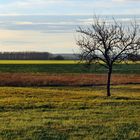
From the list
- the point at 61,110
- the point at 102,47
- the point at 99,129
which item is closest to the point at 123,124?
the point at 99,129

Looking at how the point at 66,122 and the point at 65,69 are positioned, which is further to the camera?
the point at 65,69

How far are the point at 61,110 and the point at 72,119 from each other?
3706mm

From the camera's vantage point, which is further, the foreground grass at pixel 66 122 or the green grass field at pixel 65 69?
the green grass field at pixel 65 69

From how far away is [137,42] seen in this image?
113ft

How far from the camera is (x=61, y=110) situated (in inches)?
881

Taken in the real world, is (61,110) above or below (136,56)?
below

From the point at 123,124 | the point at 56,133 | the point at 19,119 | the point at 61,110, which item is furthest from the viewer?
the point at 61,110

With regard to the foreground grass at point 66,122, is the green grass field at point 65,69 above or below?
below

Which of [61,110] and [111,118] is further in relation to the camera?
[61,110]

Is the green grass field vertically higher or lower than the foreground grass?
lower

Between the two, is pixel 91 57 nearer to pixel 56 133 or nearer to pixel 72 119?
pixel 72 119

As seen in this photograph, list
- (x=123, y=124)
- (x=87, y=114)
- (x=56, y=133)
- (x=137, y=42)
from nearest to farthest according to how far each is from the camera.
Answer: (x=56, y=133) < (x=123, y=124) < (x=87, y=114) < (x=137, y=42)

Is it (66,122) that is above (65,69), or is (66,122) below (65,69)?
above

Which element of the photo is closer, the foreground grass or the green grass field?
the foreground grass
